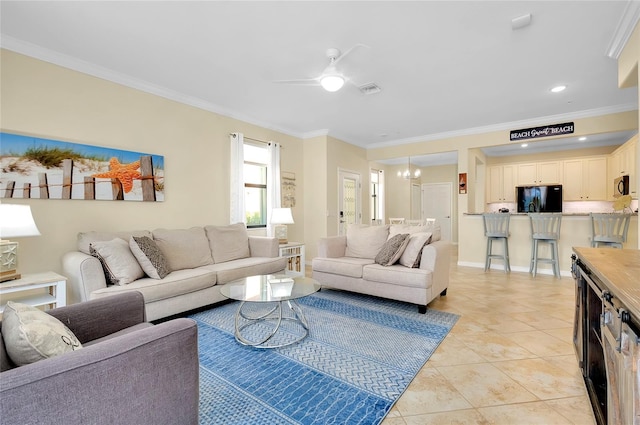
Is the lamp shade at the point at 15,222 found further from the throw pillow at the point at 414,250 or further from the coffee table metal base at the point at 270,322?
the throw pillow at the point at 414,250

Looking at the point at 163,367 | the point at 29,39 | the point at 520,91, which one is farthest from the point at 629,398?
the point at 29,39

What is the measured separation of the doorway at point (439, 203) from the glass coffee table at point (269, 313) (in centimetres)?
738

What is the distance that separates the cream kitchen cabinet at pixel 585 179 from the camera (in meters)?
6.49

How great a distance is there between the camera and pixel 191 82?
12.0 ft

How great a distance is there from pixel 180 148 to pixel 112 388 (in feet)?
11.7

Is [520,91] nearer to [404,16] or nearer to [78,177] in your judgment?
[404,16]

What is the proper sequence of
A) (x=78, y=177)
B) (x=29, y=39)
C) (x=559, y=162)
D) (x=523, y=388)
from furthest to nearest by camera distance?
(x=559, y=162) → (x=78, y=177) → (x=29, y=39) → (x=523, y=388)

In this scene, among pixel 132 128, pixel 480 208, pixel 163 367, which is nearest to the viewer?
pixel 163 367

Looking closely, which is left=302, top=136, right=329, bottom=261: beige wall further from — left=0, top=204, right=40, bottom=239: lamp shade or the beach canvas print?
left=0, top=204, right=40, bottom=239: lamp shade

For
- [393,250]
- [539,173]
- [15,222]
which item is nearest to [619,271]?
[393,250]

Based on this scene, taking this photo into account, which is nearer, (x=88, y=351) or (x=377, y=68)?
(x=88, y=351)

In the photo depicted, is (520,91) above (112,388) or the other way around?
above

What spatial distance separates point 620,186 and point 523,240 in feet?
7.37

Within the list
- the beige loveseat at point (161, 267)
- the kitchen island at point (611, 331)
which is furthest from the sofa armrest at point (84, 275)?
the kitchen island at point (611, 331)
